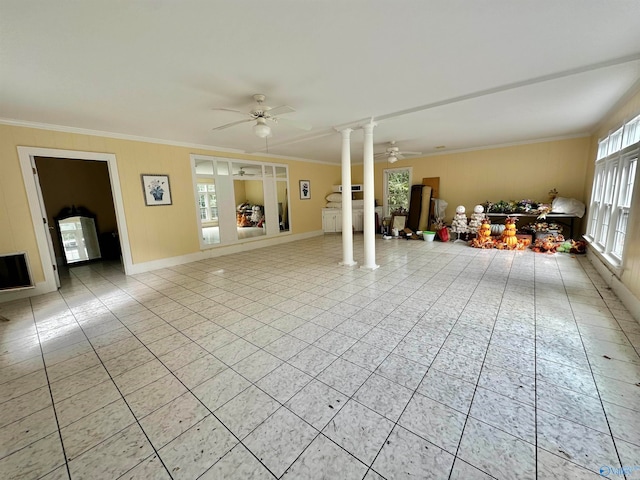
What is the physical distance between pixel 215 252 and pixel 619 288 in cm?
714

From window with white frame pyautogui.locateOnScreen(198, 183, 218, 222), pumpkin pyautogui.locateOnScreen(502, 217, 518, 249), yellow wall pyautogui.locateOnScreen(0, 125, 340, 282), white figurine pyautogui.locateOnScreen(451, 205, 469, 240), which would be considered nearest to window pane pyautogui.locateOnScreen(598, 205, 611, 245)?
pumpkin pyautogui.locateOnScreen(502, 217, 518, 249)

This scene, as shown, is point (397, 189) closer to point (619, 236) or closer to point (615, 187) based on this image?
point (615, 187)

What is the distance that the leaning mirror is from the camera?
565 cm

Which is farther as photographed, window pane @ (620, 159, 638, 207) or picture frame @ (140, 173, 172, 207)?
picture frame @ (140, 173, 172, 207)

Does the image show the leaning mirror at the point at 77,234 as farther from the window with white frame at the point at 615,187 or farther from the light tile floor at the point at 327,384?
the window with white frame at the point at 615,187

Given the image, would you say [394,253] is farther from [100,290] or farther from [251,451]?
[100,290]

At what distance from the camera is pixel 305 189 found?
27.6 ft

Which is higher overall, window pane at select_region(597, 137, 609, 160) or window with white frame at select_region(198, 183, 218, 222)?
window pane at select_region(597, 137, 609, 160)

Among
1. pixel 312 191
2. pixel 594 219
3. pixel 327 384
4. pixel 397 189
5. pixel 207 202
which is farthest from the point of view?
pixel 397 189

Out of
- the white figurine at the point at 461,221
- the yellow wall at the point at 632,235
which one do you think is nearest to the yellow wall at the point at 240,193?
the white figurine at the point at 461,221

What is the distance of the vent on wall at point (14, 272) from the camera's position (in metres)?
3.63

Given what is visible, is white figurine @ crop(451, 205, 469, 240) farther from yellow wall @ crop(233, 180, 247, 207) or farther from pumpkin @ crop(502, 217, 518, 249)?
yellow wall @ crop(233, 180, 247, 207)

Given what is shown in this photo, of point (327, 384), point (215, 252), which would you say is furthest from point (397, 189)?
point (327, 384)

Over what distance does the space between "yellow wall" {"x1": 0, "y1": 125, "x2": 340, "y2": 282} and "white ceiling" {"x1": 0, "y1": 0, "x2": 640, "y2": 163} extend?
35 centimetres
